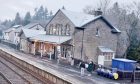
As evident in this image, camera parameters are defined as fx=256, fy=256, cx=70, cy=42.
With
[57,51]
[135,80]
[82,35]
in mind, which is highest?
[82,35]

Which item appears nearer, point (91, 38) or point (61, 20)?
point (91, 38)

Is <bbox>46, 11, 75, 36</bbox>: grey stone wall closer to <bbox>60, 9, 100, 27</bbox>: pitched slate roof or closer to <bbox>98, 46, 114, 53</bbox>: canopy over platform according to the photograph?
<bbox>60, 9, 100, 27</bbox>: pitched slate roof

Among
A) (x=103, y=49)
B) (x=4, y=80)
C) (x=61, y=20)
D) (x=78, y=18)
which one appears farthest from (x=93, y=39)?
(x=4, y=80)

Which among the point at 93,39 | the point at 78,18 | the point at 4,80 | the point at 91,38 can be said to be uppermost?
the point at 78,18

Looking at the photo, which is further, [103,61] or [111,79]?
[103,61]

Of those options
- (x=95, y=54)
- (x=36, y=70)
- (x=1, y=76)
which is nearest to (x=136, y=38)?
(x=95, y=54)

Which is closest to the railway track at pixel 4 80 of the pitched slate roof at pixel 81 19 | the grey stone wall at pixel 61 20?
the pitched slate roof at pixel 81 19

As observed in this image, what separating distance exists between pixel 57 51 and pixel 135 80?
16.3m

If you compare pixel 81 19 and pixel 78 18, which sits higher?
pixel 78 18

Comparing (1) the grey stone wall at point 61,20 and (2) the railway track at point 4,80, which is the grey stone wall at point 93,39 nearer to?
(1) the grey stone wall at point 61,20

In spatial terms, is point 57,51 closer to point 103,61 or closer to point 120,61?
point 103,61

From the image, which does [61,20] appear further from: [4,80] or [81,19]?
[4,80]

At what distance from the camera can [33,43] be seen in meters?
52.0

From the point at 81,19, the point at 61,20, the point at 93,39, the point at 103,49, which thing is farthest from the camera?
the point at 61,20
